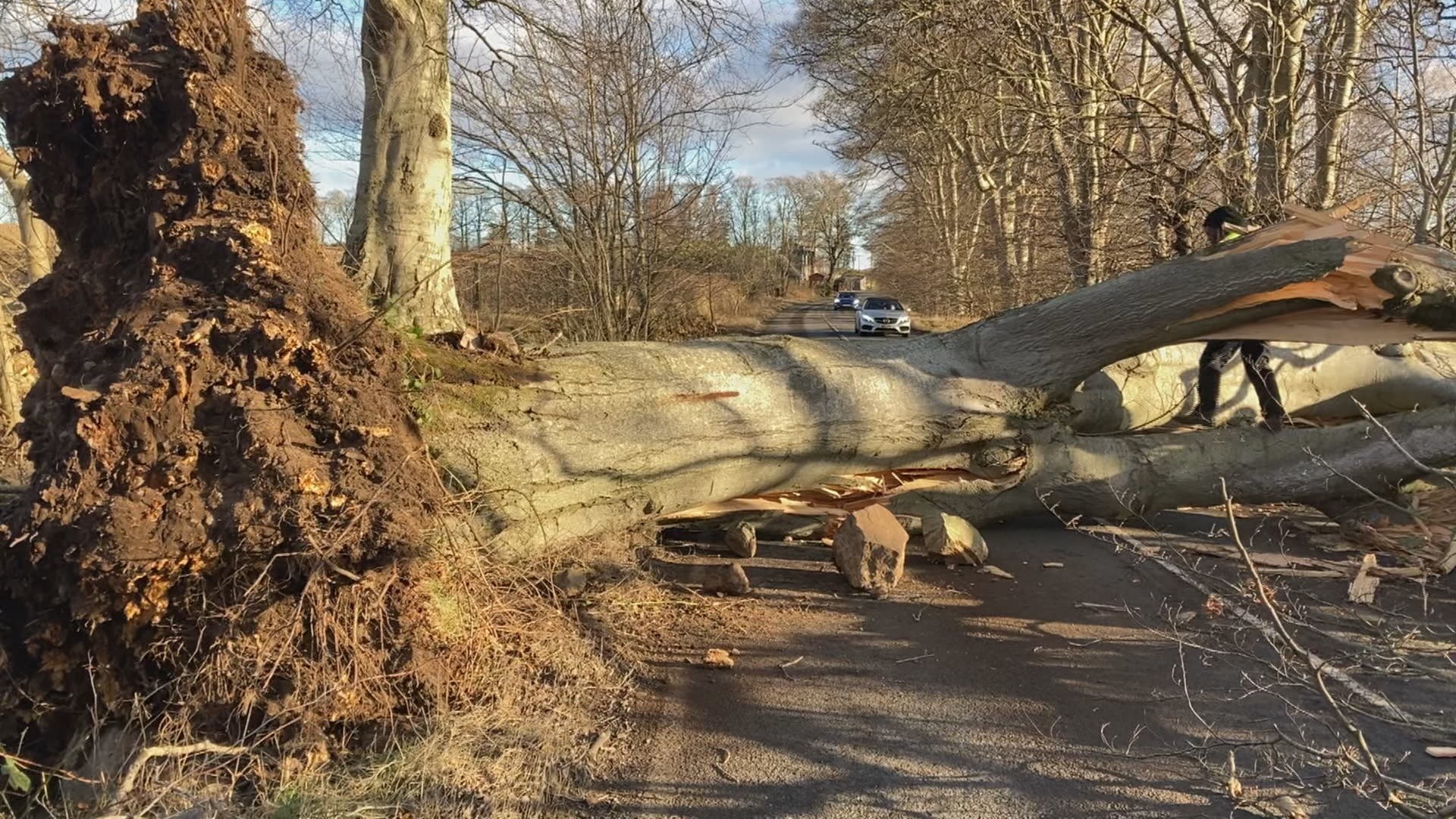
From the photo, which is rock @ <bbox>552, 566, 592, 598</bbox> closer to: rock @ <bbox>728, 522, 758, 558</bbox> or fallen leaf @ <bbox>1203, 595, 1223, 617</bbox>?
rock @ <bbox>728, 522, 758, 558</bbox>

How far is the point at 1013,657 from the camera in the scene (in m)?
3.92

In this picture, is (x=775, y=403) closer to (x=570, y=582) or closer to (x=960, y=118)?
(x=570, y=582)

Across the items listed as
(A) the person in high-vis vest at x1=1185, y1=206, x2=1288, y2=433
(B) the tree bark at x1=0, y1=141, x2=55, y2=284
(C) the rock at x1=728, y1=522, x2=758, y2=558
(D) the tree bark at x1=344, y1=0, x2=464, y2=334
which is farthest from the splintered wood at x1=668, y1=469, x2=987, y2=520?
(B) the tree bark at x1=0, y1=141, x2=55, y2=284

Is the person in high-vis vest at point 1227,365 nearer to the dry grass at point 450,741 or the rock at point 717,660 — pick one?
the rock at point 717,660

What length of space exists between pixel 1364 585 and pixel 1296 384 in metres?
2.70

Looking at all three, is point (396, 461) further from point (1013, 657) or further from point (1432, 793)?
point (1432, 793)

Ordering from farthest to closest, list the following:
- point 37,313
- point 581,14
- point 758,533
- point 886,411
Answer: point 581,14 < point 758,533 < point 886,411 < point 37,313

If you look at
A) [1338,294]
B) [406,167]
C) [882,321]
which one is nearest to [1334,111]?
[1338,294]

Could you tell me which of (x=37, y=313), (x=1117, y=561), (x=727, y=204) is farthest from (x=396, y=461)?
(x=727, y=204)

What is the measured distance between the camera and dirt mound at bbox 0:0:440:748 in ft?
9.66

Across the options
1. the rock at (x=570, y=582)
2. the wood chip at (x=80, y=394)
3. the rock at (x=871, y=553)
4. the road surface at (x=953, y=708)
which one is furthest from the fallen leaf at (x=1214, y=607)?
the wood chip at (x=80, y=394)

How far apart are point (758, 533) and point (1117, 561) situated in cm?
233

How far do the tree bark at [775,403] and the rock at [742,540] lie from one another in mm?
371

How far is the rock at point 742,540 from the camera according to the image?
5453mm
